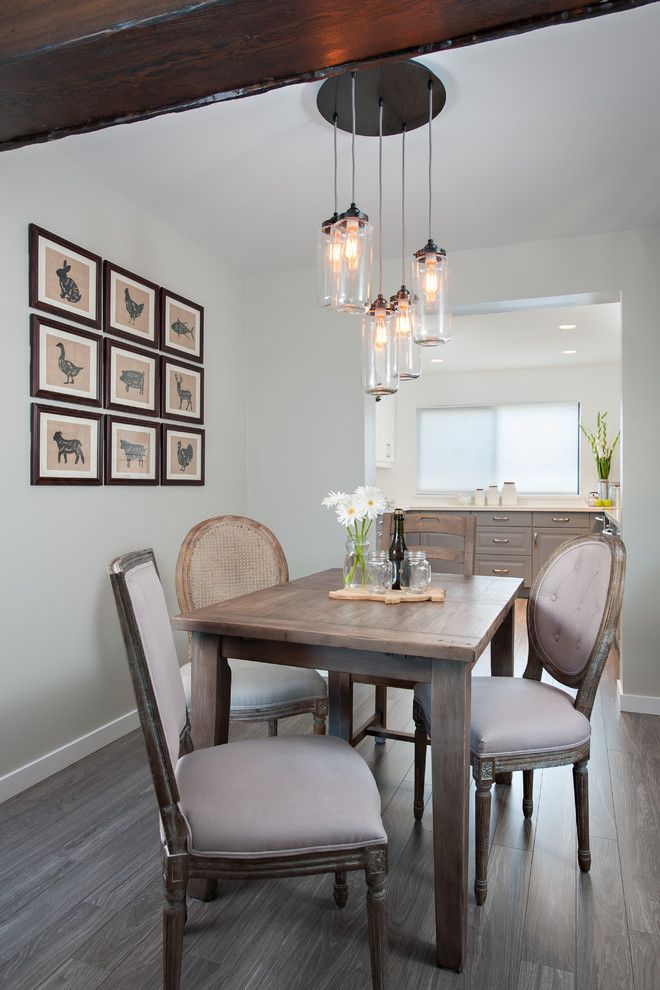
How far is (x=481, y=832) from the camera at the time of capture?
1709 millimetres

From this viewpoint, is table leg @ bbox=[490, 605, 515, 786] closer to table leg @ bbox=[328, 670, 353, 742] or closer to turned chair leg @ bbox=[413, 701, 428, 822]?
turned chair leg @ bbox=[413, 701, 428, 822]

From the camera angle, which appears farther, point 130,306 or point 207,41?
point 130,306

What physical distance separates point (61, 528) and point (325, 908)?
5.51 ft

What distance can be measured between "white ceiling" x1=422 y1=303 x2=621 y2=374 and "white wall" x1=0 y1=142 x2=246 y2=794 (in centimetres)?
239

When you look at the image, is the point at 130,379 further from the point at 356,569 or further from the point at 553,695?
the point at 553,695

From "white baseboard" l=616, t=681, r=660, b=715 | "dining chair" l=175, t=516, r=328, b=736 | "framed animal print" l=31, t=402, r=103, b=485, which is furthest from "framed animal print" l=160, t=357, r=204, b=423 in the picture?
"white baseboard" l=616, t=681, r=660, b=715

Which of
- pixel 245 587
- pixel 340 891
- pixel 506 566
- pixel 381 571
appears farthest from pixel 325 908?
pixel 506 566

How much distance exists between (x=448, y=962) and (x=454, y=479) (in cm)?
588

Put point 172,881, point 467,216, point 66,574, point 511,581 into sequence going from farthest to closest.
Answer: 1. point 467,216
2. point 66,574
3. point 511,581
4. point 172,881

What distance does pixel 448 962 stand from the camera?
4.91 ft

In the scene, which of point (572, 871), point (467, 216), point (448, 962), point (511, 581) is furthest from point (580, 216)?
point (448, 962)

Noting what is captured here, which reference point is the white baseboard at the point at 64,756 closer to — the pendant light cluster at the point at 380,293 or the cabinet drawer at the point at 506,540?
the pendant light cluster at the point at 380,293

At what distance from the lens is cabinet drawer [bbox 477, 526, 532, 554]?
20.7 feet

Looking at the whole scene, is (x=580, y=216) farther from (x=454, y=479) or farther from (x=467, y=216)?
(x=454, y=479)
